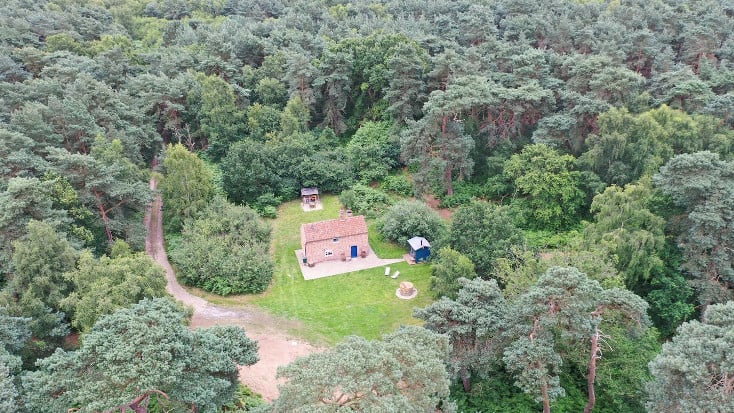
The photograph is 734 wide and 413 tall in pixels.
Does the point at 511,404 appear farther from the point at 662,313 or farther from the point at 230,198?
the point at 230,198

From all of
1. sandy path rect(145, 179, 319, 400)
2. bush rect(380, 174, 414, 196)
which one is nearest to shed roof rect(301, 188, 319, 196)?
bush rect(380, 174, 414, 196)

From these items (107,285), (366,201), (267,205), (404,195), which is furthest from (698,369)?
(267,205)

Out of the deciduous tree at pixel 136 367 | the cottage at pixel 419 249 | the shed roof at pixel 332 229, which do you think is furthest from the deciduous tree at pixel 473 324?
the shed roof at pixel 332 229

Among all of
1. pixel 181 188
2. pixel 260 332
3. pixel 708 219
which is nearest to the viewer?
pixel 708 219

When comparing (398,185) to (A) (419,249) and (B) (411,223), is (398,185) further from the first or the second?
(A) (419,249)

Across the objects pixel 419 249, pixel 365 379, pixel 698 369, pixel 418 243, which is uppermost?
pixel 365 379

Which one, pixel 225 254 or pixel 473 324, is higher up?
pixel 473 324

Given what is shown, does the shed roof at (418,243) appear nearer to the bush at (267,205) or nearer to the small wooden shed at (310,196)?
the small wooden shed at (310,196)
